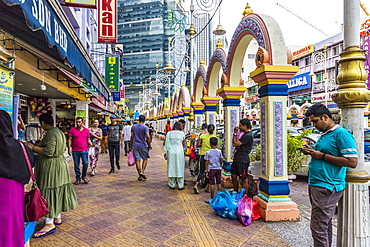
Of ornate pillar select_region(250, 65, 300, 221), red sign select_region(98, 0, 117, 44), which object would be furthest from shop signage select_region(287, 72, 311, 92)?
ornate pillar select_region(250, 65, 300, 221)

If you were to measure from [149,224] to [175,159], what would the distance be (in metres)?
2.57

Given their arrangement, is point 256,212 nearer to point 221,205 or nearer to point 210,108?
point 221,205

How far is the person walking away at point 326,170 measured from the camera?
287 centimetres

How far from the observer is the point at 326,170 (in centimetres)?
298

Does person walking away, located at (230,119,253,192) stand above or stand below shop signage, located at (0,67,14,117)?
below

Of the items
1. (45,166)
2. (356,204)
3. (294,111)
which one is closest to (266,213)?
(356,204)

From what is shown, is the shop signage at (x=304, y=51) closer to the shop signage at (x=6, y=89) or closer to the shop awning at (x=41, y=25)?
the shop awning at (x=41, y=25)

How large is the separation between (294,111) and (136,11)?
25.2m

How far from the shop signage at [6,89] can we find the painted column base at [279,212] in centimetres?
426

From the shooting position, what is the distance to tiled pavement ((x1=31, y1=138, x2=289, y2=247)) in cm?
406

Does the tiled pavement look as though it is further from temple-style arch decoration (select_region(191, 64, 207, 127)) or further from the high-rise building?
the high-rise building

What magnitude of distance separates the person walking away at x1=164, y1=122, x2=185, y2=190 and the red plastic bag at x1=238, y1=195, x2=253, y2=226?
2421 millimetres

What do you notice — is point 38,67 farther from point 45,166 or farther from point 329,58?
point 329,58

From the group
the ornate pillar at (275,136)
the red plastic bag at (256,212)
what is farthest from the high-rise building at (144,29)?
the red plastic bag at (256,212)
